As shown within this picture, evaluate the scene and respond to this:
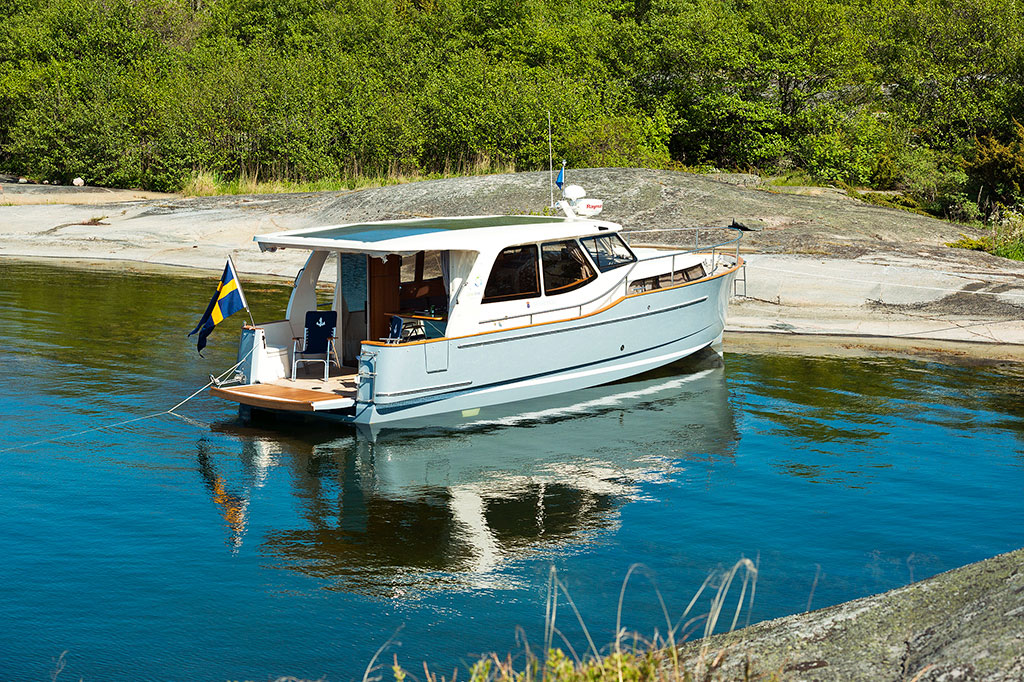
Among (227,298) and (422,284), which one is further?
(422,284)

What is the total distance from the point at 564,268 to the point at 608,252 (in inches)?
50.3

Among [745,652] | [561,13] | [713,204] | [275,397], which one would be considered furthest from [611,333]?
[561,13]

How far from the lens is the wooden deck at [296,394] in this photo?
1348 cm

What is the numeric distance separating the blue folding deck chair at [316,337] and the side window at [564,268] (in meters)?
3.32

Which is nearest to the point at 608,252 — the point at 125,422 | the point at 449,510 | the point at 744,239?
the point at 449,510

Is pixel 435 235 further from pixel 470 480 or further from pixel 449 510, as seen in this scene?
pixel 449 510

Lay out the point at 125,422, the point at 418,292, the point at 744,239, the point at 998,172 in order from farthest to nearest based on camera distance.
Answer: the point at 998,172
the point at 744,239
the point at 418,292
the point at 125,422

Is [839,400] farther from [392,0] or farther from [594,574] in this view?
[392,0]

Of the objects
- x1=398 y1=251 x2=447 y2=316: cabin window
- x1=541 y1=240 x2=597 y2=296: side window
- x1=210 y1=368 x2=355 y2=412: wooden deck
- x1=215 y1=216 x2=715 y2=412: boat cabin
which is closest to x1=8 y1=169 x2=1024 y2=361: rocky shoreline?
x1=541 y1=240 x2=597 y2=296: side window

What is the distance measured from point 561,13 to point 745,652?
56.7 m

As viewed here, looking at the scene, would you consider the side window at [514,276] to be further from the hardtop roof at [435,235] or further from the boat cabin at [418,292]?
the hardtop roof at [435,235]

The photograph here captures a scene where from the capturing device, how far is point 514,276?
15180mm

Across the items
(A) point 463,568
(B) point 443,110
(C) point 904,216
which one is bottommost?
(A) point 463,568

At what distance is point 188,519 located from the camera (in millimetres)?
11062
